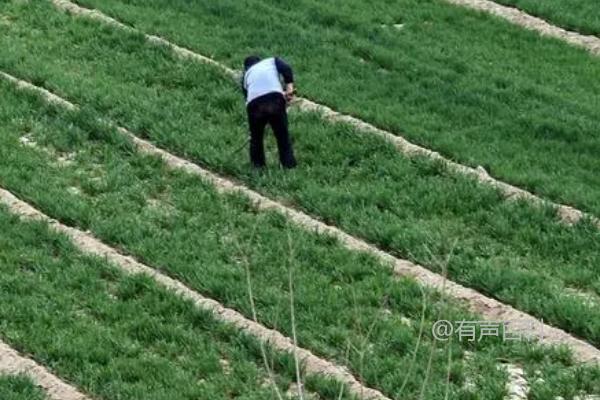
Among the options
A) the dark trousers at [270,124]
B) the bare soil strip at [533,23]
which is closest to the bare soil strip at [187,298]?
the dark trousers at [270,124]

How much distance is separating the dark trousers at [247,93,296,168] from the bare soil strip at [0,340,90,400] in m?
3.68

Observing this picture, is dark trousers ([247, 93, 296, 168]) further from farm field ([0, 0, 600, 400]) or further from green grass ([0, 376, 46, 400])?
green grass ([0, 376, 46, 400])

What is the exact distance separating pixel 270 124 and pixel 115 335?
3.51 meters

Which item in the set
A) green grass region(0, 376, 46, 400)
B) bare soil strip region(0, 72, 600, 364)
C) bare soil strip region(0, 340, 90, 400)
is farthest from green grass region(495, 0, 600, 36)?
green grass region(0, 376, 46, 400)

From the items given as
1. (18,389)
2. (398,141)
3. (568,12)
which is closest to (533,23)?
(568,12)

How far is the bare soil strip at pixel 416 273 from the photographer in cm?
886

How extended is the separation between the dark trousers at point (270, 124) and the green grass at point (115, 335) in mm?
2253

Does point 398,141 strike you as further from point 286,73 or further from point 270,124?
point 286,73

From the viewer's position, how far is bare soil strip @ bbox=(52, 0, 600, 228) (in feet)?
35.9

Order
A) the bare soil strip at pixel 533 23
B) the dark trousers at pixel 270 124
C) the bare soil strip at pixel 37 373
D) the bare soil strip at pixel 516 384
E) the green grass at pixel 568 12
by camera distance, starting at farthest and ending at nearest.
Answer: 1. the green grass at pixel 568 12
2. the bare soil strip at pixel 533 23
3. the dark trousers at pixel 270 124
4. the bare soil strip at pixel 37 373
5. the bare soil strip at pixel 516 384

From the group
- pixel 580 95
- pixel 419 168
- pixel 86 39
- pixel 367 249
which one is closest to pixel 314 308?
pixel 367 249

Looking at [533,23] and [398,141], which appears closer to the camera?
[398,141]

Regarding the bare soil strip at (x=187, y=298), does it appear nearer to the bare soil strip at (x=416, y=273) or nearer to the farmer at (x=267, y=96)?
the bare soil strip at (x=416, y=273)

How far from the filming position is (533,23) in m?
16.2
